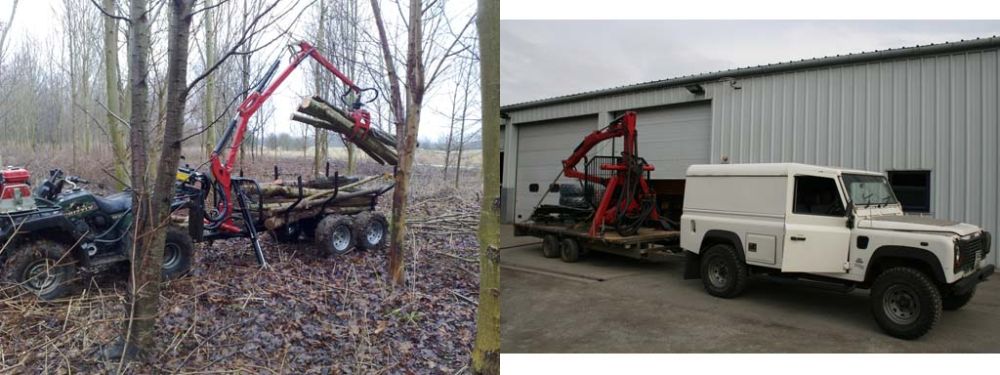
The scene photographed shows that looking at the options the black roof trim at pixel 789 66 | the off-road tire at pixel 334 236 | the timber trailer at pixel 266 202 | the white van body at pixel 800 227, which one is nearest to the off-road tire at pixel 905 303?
the white van body at pixel 800 227

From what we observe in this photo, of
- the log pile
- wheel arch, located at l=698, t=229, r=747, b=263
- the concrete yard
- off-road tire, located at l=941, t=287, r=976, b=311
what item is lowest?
the concrete yard

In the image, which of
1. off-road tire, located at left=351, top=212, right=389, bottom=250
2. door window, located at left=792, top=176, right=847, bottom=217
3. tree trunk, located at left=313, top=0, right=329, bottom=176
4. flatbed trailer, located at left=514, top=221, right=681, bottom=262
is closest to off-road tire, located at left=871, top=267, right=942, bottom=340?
door window, located at left=792, top=176, right=847, bottom=217

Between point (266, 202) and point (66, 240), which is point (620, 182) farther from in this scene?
point (66, 240)

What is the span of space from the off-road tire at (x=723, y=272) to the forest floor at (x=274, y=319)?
1.96 m

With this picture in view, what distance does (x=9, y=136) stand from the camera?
5.82 m

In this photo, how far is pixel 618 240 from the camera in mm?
6000

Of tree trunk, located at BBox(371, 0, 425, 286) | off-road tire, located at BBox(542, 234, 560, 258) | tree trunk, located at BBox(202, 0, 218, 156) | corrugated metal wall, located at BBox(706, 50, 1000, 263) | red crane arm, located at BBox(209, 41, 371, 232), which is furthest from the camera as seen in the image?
off-road tire, located at BBox(542, 234, 560, 258)

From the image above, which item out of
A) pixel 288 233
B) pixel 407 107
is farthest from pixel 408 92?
pixel 288 233

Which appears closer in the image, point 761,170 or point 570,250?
point 761,170

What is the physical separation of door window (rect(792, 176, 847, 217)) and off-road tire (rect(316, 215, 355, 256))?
150 inches

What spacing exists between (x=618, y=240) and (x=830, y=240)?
2163mm

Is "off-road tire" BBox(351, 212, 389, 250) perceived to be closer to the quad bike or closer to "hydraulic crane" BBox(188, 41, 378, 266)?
"hydraulic crane" BBox(188, 41, 378, 266)

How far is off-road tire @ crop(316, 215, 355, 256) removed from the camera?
5371 millimetres

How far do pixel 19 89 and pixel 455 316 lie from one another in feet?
19.9
